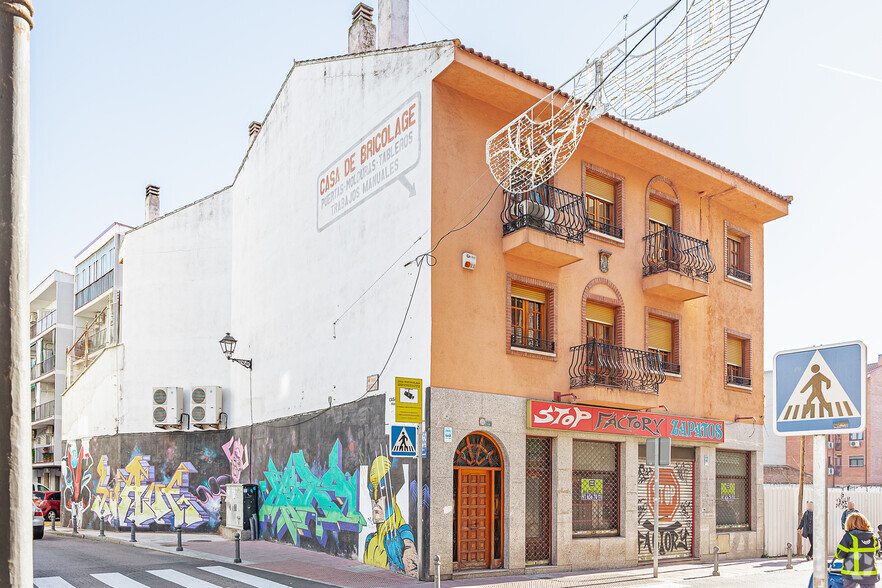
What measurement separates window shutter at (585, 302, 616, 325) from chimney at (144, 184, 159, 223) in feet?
82.2

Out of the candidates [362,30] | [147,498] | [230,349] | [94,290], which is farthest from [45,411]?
[362,30]

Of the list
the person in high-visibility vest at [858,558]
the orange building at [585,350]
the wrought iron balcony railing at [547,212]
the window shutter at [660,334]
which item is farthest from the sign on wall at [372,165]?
the person in high-visibility vest at [858,558]

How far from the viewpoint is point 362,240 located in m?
17.2

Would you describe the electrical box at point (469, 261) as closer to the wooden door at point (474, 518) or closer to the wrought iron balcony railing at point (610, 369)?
the wrought iron balcony railing at point (610, 369)

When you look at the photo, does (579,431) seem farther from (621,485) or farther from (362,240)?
(362,240)

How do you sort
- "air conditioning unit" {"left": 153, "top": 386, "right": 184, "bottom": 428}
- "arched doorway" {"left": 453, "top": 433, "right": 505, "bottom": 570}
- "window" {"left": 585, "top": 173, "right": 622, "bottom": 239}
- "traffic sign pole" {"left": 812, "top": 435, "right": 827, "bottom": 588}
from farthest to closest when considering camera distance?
"air conditioning unit" {"left": 153, "top": 386, "right": 184, "bottom": 428}, "window" {"left": 585, "top": 173, "right": 622, "bottom": 239}, "arched doorway" {"left": 453, "top": 433, "right": 505, "bottom": 570}, "traffic sign pole" {"left": 812, "top": 435, "right": 827, "bottom": 588}

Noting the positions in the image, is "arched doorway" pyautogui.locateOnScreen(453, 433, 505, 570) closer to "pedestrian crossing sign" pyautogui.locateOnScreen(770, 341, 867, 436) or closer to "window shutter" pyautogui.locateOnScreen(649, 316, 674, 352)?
"window shutter" pyautogui.locateOnScreen(649, 316, 674, 352)

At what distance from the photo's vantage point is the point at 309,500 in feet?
60.3

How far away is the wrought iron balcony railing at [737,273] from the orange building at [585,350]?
10 centimetres

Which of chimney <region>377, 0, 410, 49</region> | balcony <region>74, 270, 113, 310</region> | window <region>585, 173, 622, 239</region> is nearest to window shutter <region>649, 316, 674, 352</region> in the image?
window <region>585, 173, 622, 239</region>

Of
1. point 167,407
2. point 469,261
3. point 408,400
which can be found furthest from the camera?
point 167,407

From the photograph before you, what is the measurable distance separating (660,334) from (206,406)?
1425cm

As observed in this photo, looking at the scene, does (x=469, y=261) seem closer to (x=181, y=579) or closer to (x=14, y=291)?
(x=181, y=579)

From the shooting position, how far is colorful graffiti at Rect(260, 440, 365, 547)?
16672 millimetres
